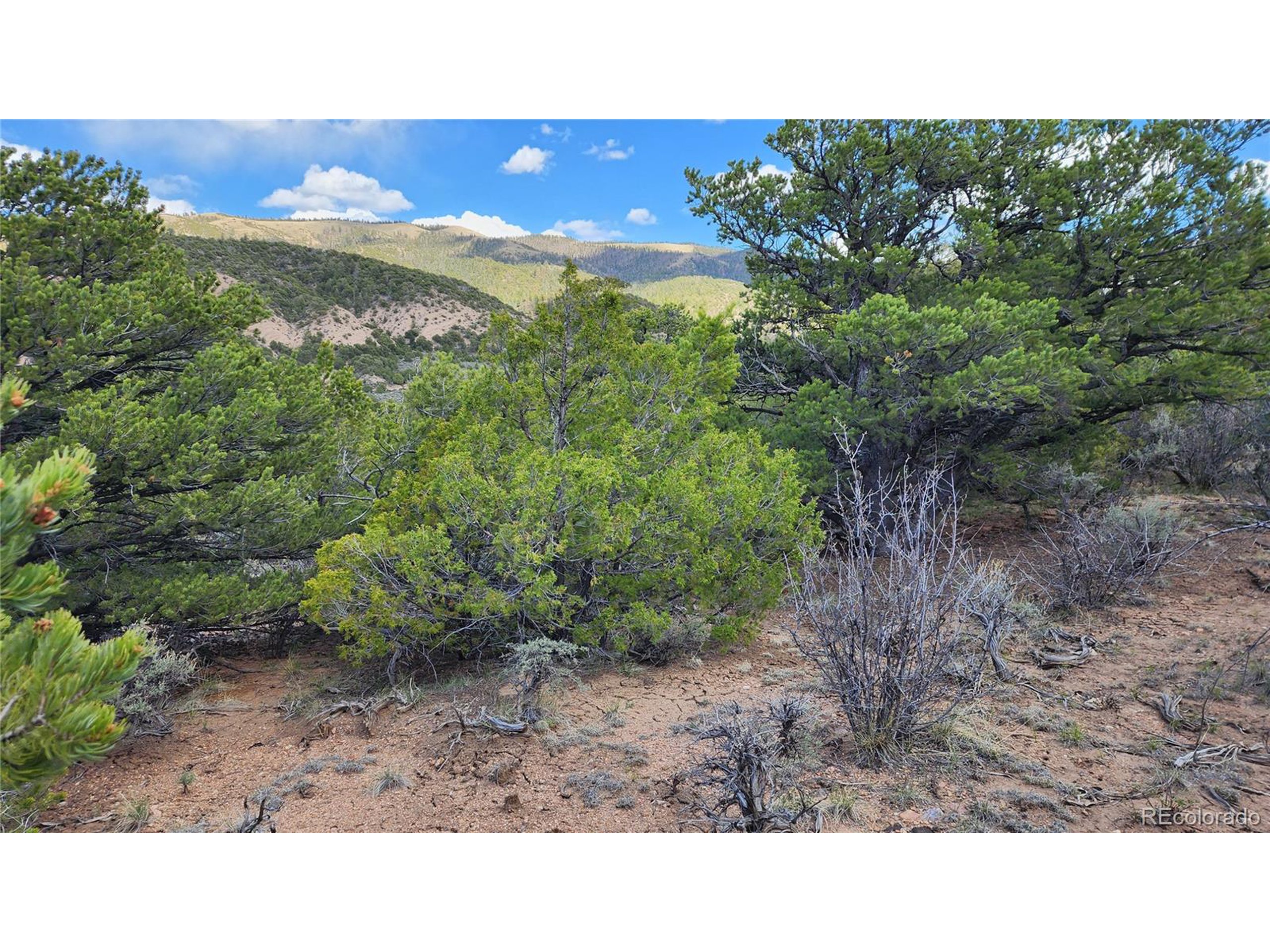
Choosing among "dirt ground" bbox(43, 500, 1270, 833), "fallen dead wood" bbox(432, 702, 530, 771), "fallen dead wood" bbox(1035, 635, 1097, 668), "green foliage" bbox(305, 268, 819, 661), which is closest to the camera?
"dirt ground" bbox(43, 500, 1270, 833)

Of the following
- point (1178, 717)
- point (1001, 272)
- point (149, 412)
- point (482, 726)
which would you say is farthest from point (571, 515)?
point (1001, 272)

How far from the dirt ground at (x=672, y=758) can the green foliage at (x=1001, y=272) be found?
11.9ft

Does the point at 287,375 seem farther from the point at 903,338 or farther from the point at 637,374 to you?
the point at 903,338

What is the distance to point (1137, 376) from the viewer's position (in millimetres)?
7793

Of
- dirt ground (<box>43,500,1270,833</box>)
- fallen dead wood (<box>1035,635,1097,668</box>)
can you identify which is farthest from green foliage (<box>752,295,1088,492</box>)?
dirt ground (<box>43,500,1270,833</box>)

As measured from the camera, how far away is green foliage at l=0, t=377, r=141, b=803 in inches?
62.5

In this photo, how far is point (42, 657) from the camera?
1625mm

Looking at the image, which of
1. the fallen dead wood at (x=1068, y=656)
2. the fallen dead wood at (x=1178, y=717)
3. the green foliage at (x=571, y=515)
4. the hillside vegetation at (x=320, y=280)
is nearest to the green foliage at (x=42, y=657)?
the green foliage at (x=571, y=515)

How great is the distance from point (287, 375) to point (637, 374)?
12.0 feet

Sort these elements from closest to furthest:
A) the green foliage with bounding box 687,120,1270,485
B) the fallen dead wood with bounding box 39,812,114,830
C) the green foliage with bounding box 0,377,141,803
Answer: the green foliage with bounding box 0,377,141,803 < the fallen dead wood with bounding box 39,812,114,830 < the green foliage with bounding box 687,120,1270,485

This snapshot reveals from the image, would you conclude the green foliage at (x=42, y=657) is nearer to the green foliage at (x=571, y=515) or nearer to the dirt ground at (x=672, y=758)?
the dirt ground at (x=672, y=758)

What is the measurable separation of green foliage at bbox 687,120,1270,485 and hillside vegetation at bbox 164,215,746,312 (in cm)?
142

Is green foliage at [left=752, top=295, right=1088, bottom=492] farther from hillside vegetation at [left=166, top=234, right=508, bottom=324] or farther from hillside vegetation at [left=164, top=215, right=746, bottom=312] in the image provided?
hillside vegetation at [left=166, top=234, right=508, bottom=324]

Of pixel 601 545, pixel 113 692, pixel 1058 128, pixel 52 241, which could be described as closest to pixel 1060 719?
pixel 601 545
